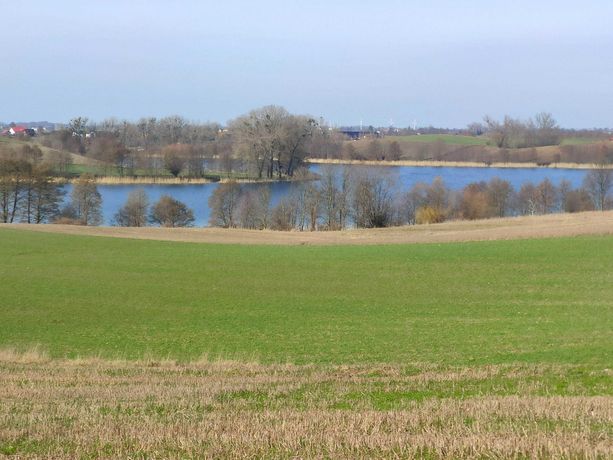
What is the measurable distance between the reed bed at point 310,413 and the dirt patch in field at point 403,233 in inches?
1439

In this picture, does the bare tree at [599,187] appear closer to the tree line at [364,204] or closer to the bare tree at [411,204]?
the tree line at [364,204]

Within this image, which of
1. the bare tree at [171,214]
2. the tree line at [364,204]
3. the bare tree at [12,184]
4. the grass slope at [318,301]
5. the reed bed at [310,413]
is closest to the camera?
the reed bed at [310,413]

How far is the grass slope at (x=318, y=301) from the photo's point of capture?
19250mm

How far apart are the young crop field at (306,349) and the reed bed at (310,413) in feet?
0.10

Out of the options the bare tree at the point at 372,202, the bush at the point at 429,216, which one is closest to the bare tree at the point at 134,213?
the bare tree at the point at 372,202

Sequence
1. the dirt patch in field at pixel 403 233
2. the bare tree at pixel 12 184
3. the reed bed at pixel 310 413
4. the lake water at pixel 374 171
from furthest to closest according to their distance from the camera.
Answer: the lake water at pixel 374 171 < the bare tree at pixel 12 184 < the dirt patch in field at pixel 403 233 < the reed bed at pixel 310 413

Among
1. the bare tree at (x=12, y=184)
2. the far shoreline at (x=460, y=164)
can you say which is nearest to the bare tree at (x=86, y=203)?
the bare tree at (x=12, y=184)

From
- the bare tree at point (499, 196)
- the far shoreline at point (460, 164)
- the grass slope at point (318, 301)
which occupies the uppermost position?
the far shoreline at point (460, 164)

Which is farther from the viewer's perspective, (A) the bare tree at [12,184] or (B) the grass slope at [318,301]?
(A) the bare tree at [12,184]

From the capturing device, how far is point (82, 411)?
345 inches

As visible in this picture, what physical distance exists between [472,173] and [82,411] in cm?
12040

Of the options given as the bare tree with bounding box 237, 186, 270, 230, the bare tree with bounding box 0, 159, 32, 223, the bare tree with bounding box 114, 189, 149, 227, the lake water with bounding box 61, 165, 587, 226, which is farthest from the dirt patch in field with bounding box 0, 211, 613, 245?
the lake water with bounding box 61, 165, 587, 226

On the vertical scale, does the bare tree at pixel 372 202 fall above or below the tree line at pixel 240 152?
below

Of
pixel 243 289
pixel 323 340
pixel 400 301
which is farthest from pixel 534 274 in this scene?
pixel 323 340
